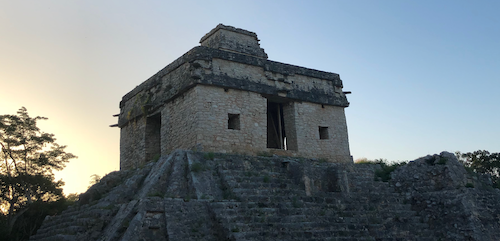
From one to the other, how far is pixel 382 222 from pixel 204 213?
431 centimetres

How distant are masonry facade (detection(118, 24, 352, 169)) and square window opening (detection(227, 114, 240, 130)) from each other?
1.2 inches

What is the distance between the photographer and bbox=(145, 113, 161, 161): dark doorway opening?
14.1 m

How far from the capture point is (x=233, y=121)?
12633 mm

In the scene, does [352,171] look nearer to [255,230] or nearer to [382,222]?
[382,222]

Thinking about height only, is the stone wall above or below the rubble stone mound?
above

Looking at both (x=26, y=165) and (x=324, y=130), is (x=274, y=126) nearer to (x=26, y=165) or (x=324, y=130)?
(x=324, y=130)

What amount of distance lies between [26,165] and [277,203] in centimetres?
1273

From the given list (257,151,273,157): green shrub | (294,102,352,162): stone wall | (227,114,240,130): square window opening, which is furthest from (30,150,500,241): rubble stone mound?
(227,114,240,130): square window opening

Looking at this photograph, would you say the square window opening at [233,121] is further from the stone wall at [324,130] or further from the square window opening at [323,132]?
the square window opening at [323,132]

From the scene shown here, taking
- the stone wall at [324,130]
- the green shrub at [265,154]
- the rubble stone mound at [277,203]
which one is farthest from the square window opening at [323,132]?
the green shrub at [265,154]

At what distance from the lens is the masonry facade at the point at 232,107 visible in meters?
12.1

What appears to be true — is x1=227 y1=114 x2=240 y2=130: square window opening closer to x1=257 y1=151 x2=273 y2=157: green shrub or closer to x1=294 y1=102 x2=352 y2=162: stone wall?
x1=257 y1=151 x2=273 y2=157: green shrub

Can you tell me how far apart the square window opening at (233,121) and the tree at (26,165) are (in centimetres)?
783

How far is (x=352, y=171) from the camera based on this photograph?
1268cm
